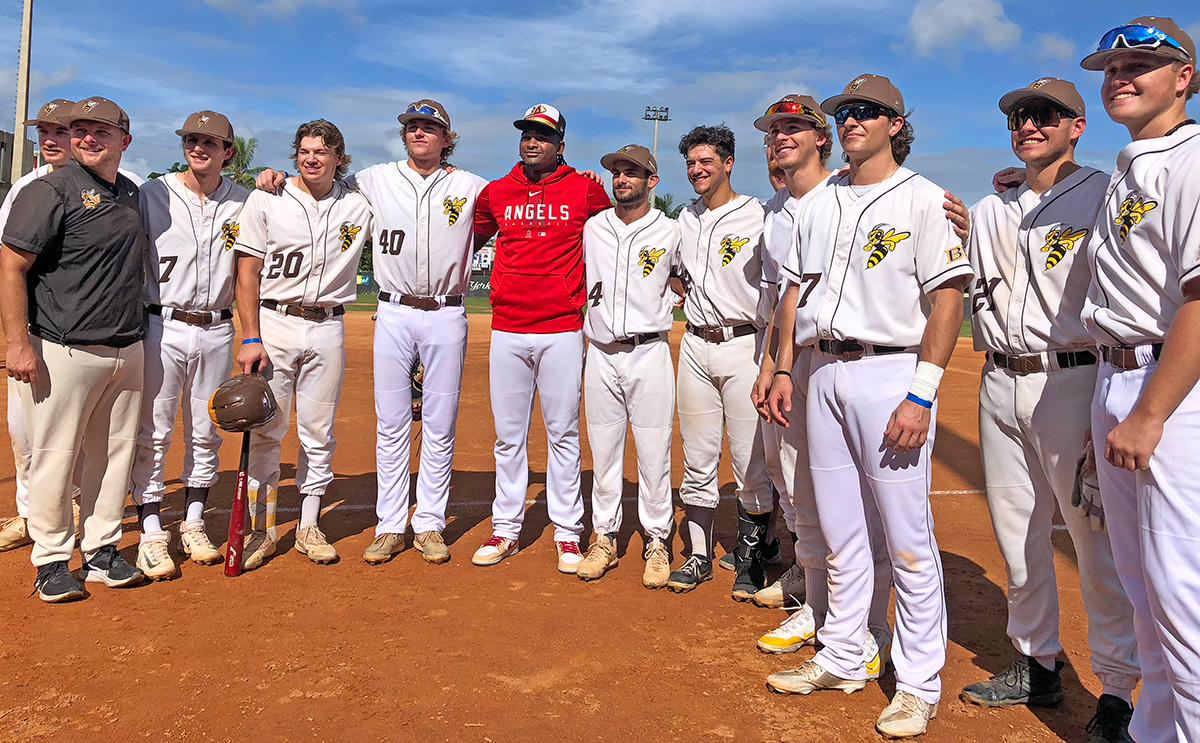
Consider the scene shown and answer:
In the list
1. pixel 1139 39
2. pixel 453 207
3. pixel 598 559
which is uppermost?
pixel 1139 39

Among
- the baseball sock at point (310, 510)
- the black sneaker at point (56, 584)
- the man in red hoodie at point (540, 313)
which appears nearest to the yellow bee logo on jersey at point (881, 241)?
the man in red hoodie at point (540, 313)

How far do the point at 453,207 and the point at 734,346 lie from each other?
→ 2.07 metres

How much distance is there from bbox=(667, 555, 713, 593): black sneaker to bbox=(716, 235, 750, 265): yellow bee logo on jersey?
1.88 metres

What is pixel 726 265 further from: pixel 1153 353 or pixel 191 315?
pixel 191 315

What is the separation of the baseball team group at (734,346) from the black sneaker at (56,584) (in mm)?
Result: 21

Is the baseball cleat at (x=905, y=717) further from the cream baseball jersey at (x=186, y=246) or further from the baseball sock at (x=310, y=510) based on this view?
the cream baseball jersey at (x=186, y=246)

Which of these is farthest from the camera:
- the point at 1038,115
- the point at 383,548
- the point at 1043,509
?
the point at 383,548

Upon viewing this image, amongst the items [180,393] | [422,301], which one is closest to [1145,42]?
[422,301]

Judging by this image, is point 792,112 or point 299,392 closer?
point 792,112

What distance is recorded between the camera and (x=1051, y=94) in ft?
11.3

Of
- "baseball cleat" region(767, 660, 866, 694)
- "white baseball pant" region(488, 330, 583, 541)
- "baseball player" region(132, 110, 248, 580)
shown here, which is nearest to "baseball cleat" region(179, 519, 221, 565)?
"baseball player" region(132, 110, 248, 580)

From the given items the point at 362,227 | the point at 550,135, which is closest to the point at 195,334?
the point at 362,227

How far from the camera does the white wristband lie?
329 cm

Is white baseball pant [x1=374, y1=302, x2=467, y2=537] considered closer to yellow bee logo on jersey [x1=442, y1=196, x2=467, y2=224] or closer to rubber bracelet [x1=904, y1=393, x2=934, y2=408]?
yellow bee logo on jersey [x1=442, y1=196, x2=467, y2=224]
